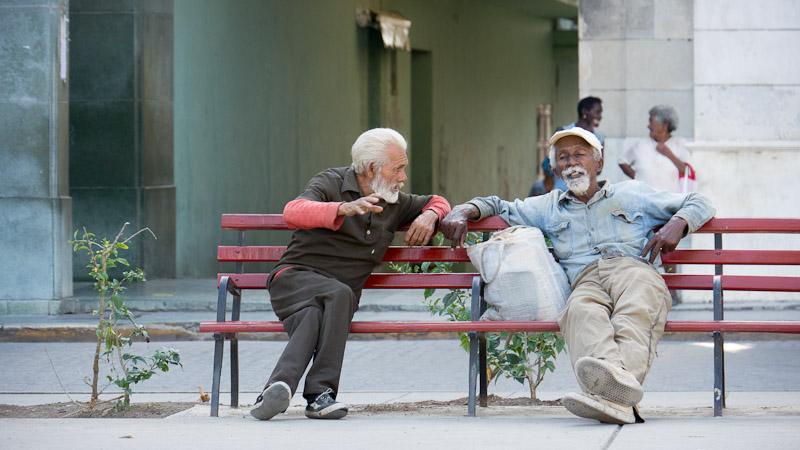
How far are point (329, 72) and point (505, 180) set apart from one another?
10131 millimetres

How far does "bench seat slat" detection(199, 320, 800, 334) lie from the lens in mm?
5412

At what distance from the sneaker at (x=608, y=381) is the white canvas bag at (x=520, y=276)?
0.80 m

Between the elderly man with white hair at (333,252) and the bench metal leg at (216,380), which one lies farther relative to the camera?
the bench metal leg at (216,380)

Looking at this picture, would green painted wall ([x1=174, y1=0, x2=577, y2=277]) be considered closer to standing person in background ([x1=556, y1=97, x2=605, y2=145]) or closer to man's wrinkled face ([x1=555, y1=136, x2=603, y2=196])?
standing person in background ([x1=556, y1=97, x2=605, y2=145])

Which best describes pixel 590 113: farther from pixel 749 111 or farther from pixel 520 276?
pixel 520 276

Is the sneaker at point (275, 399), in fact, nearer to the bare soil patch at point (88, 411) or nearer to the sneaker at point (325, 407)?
the sneaker at point (325, 407)

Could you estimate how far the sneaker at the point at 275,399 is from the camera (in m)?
5.13

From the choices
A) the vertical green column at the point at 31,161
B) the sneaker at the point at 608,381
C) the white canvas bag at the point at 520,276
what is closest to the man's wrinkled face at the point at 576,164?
the white canvas bag at the point at 520,276

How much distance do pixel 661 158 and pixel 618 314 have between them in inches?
211

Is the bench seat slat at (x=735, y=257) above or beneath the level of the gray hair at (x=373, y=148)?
beneath

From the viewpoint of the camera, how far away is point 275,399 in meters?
5.14

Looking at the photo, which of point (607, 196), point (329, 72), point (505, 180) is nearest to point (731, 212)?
point (607, 196)

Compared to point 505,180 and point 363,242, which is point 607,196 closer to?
point 363,242

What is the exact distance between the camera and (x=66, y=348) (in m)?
9.06
